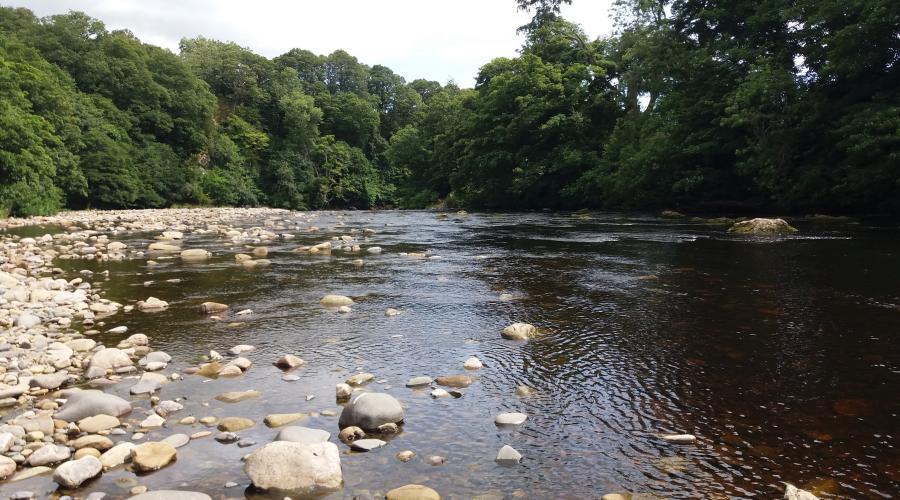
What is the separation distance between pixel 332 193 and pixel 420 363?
59.0 m

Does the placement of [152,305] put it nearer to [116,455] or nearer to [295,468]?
[116,455]

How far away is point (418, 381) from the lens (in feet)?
13.4

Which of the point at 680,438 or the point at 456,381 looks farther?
the point at 456,381

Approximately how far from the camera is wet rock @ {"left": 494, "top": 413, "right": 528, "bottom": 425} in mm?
3393

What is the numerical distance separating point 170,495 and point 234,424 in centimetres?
89

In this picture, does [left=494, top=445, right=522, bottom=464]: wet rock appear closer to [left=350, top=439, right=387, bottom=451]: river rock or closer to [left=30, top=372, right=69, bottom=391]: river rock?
[left=350, top=439, right=387, bottom=451]: river rock

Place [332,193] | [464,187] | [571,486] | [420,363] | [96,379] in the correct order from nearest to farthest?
[571,486]
[96,379]
[420,363]
[464,187]
[332,193]

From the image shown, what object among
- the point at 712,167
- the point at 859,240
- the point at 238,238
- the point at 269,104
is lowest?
the point at 238,238

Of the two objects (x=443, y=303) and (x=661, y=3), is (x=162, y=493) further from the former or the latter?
(x=661, y=3)

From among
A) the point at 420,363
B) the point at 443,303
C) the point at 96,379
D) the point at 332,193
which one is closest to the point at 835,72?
the point at 443,303

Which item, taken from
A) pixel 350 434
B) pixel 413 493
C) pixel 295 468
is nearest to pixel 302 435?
pixel 350 434

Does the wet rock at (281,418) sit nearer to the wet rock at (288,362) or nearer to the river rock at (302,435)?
the river rock at (302,435)

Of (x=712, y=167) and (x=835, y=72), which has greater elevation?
(x=835, y=72)

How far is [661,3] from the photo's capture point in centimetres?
2858
